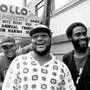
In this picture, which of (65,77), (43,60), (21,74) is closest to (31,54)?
(43,60)

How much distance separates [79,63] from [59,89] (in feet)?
2.16

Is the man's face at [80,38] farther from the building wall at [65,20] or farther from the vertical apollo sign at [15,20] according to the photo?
the vertical apollo sign at [15,20]

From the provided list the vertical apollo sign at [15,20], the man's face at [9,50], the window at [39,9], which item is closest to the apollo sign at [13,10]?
the vertical apollo sign at [15,20]

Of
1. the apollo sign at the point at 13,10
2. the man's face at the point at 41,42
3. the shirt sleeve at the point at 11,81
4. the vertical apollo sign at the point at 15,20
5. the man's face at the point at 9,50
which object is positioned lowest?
the shirt sleeve at the point at 11,81

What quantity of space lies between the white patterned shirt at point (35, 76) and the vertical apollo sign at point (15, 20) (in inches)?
199

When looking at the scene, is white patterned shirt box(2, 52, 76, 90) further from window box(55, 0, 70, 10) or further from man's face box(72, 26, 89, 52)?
window box(55, 0, 70, 10)

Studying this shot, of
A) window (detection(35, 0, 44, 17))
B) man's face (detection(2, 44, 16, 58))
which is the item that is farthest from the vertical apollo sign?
man's face (detection(2, 44, 16, 58))

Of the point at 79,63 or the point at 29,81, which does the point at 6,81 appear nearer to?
the point at 29,81

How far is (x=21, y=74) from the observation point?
211 cm

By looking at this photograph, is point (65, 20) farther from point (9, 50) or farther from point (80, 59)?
point (80, 59)

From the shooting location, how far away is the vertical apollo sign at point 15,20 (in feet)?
23.8

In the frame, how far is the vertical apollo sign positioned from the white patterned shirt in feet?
16.6

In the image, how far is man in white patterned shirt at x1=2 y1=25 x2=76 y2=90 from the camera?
A: 210 centimetres

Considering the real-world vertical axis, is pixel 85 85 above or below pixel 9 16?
below
